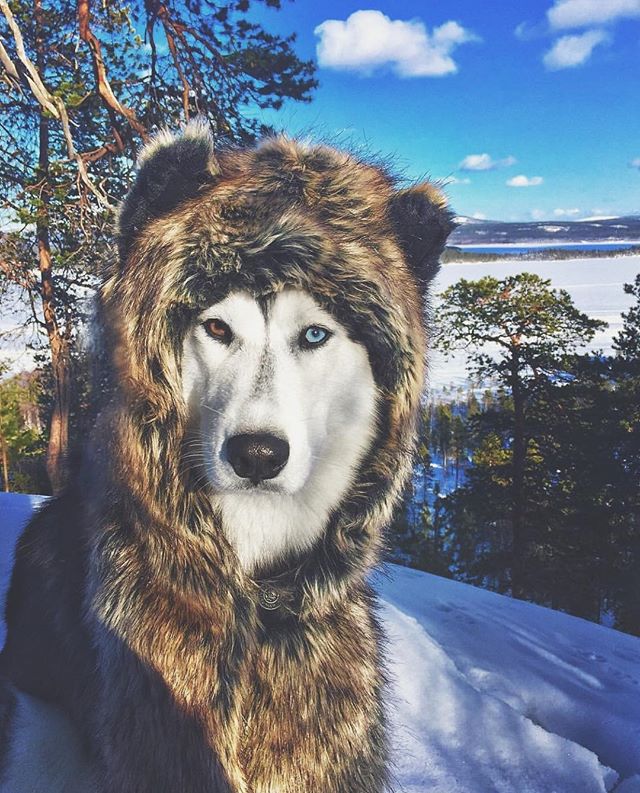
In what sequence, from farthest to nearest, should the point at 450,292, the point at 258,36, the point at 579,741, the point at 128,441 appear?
1. the point at 450,292
2. the point at 258,36
3. the point at 579,741
4. the point at 128,441

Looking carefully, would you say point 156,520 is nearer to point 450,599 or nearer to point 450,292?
point 450,599

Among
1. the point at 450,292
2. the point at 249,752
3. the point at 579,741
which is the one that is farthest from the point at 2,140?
the point at 450,292

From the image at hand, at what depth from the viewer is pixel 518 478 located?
13.2 metres

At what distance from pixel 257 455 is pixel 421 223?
2.91ft

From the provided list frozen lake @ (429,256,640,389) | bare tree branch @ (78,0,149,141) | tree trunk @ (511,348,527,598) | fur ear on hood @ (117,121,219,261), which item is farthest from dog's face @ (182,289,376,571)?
frozen lake @ (429,256,640,389)

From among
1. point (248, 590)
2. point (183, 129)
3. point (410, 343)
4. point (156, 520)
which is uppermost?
point (183, 129)

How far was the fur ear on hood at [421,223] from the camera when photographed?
1.69 meters

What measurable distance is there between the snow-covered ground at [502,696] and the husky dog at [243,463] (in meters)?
0.73

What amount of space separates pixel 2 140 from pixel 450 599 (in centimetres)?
694

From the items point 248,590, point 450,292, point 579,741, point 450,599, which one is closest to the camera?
point 248,590

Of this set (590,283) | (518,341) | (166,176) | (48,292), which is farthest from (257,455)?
(590,283)

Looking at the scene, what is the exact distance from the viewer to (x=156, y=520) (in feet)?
5.03

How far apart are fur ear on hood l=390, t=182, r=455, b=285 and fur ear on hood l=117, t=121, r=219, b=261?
1.84 ft

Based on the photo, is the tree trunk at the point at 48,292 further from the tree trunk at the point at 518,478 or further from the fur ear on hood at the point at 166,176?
the tree trunk at the point at 518,478
